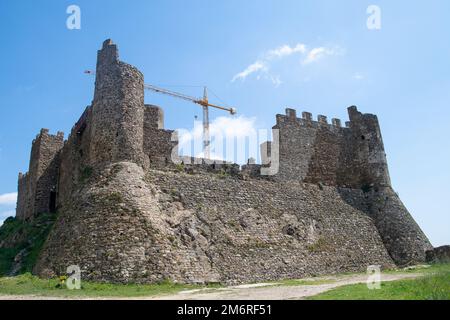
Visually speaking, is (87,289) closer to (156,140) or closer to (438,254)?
(156,140)

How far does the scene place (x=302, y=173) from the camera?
2795cm

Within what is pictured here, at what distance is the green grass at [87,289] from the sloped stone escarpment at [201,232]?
0.57m

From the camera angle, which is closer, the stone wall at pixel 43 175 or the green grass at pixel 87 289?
the green grass at pixel 87 289

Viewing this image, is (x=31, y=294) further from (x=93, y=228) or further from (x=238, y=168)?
(x=238, y=168)

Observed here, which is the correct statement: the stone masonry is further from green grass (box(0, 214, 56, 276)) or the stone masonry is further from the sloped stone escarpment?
green grass (box(0, 214, 56, 276))

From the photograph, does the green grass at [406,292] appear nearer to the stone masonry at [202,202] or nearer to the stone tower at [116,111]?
the stone masonry at [202,202]

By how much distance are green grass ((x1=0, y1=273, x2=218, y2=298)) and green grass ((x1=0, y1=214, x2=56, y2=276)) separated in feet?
15.7

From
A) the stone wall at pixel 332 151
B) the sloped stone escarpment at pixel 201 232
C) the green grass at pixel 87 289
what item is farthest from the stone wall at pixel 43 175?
the stone wall at pixel 332 151

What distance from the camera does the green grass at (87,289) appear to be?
14156 millimetres

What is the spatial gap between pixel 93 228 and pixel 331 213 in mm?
14632

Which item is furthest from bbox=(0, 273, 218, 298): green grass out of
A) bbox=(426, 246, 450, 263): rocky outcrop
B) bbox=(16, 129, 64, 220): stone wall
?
bbox=(426, 246, 450, 263): rocky outcrop

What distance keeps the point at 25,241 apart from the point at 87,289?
41.8 feet

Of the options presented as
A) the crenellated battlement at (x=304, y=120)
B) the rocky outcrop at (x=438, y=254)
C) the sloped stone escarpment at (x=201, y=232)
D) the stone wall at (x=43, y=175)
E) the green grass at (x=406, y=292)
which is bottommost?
the rocky outcrop at (x=438, y=254)
